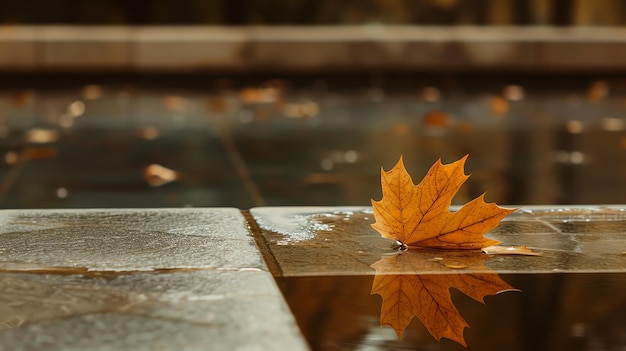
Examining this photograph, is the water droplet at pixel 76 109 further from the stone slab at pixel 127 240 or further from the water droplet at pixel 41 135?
the stone slab at pixel 127 240

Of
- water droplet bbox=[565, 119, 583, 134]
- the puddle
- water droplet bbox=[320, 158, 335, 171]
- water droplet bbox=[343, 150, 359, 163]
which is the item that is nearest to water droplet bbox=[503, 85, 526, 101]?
water droplet bbox=[565, 119, 583, 134]

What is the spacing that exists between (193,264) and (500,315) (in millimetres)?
604

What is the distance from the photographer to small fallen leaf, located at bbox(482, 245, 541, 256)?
218 cm

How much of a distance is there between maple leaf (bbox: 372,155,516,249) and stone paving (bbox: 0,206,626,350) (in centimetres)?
7

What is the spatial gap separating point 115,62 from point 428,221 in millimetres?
6387

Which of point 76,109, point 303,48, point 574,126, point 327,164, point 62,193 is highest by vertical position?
point 303,48

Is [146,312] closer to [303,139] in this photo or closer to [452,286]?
[452,286]

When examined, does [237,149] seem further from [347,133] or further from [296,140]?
[347,133]

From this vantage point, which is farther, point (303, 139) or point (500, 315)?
point (303, 139)

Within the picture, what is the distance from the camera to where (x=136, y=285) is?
5.89 feet

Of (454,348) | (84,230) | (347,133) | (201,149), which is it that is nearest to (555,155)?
(347,133)

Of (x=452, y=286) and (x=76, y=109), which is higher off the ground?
(x=76, y=109)

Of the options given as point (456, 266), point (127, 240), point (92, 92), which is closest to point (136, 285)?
point (127, 240)

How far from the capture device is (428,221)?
2182mm
